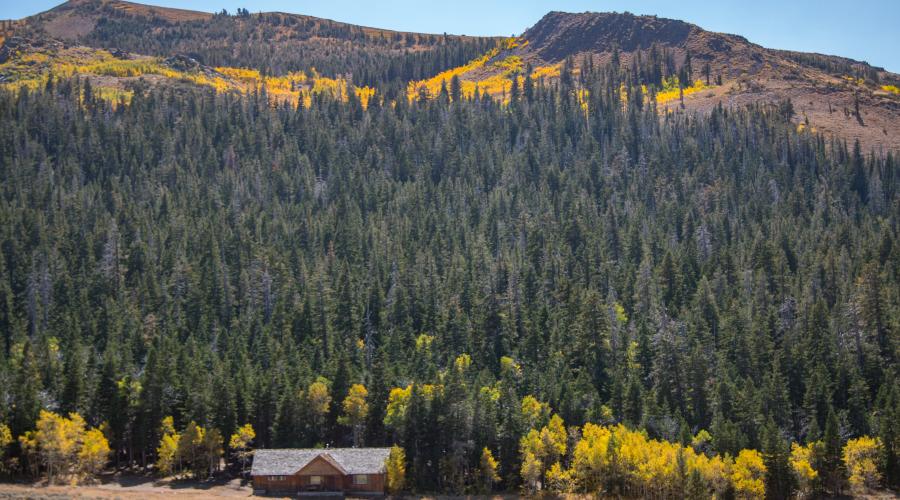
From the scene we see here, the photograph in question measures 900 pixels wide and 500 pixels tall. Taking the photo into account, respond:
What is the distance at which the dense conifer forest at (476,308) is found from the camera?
99812 mm

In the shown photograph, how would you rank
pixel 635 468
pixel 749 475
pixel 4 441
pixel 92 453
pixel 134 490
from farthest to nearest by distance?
1. pixel 92 453
2. pixel 635 468
3. pixel 4 441
4. pixel 749 475
5. pixel 134 490

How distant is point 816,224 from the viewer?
16262 centimetres

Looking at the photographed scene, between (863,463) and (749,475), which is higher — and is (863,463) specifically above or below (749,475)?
above

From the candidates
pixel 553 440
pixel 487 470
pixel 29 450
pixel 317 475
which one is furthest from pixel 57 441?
pixel 553 440

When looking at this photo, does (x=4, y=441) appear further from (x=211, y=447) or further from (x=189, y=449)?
(x=211, y=447)

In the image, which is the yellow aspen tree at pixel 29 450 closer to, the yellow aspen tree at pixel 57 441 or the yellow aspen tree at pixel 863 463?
the yellow aspen tree at pixel 57 441

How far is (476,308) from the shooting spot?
427ft

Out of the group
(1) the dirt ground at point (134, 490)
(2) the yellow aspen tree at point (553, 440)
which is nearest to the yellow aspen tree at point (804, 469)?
(2) the yellow aspen tree at point (553, 440)

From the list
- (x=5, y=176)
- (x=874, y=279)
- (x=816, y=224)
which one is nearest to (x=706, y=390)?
(x=874, y=279)

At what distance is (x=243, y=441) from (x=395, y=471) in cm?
1678

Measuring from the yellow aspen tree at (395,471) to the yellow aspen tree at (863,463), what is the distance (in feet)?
143

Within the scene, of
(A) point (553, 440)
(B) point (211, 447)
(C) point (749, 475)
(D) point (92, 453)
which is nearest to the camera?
(C) point (749, 475)

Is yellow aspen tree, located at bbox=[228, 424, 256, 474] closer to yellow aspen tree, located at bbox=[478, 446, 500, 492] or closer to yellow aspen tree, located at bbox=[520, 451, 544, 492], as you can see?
yellow aspen tree, located at bbox=[478, 446, 500, 492]

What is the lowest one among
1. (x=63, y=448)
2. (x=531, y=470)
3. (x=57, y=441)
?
(x=531, y=470)
